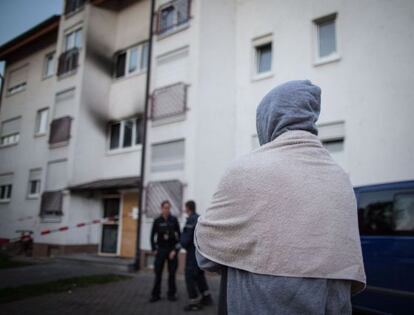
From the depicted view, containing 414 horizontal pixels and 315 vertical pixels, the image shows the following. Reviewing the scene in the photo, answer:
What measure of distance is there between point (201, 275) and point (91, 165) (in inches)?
388

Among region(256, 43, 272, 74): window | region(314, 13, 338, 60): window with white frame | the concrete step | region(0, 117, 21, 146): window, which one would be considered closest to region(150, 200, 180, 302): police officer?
the concrete step

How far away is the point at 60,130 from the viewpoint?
15781mm

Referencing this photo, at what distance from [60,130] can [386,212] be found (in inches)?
565

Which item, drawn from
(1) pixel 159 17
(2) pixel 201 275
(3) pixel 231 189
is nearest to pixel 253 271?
(3) pixel 231 189

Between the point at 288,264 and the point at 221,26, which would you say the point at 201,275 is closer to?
the point at 288,264

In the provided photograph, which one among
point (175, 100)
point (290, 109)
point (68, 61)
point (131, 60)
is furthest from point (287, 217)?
point (68, 61)

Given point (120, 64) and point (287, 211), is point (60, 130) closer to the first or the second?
point (120, 64)

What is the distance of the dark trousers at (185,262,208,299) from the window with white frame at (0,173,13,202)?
15.8m

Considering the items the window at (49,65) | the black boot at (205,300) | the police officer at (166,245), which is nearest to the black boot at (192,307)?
the black boot at (205,300)

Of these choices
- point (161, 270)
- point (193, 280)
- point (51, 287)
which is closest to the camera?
point (193, 280)

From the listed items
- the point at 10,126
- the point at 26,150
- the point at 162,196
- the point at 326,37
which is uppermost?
the point at 326,37

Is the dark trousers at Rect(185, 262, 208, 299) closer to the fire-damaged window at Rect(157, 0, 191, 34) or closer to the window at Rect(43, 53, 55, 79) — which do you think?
the fire-damaged window at Rect(157, 0, 191, 34)

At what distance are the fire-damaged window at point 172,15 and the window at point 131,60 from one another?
1714 mm

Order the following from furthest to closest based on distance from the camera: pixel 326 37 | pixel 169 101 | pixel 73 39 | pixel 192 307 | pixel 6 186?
pixel 6 186
pixel 73 39
pixel 169 101
pixel 326 37
pixel 192 307
